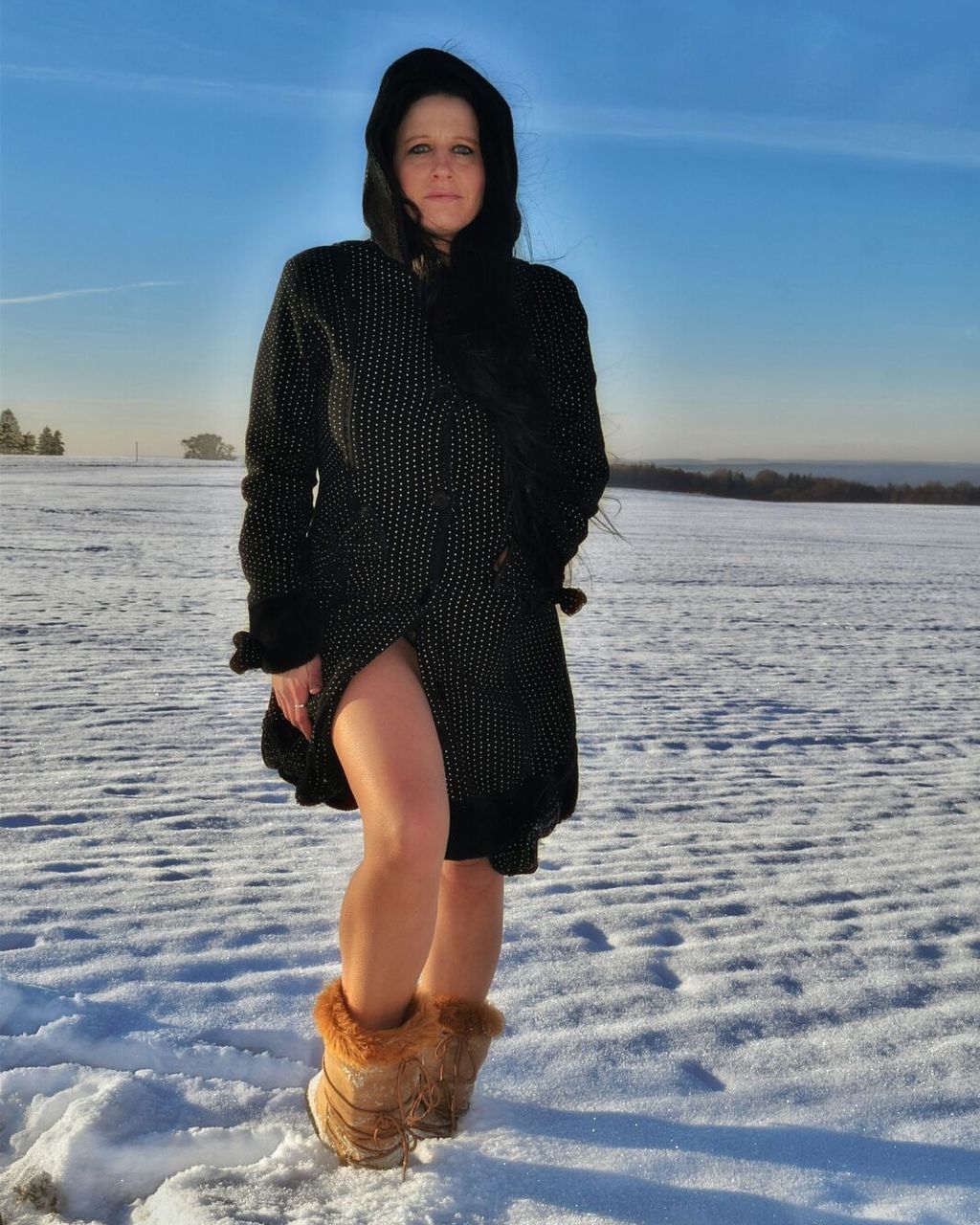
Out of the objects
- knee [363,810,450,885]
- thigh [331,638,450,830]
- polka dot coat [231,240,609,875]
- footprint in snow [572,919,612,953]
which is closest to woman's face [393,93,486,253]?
polka dot coat [231,240,609,875]

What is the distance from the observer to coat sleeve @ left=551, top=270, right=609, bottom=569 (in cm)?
249

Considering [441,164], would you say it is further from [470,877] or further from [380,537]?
[470,877]

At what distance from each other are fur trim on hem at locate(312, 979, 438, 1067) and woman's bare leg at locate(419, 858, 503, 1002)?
0.15 metres

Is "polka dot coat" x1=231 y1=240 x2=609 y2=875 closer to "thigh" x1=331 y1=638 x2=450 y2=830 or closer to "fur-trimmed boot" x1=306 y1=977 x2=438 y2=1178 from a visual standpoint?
"thigh" x1=331 y1=638 x2=450 y2=830

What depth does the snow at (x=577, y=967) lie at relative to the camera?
2.27 m

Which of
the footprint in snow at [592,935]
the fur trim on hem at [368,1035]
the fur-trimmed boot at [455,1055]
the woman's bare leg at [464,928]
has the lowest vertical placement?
the footprint in snow at [592,935]

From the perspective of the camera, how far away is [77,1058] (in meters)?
2.64

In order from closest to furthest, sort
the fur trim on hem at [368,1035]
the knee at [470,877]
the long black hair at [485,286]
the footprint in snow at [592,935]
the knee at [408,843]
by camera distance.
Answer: the knee at [408,843] → the fur trim on hem at [368,1035] → the long black hair at [485,286] → the knee at [470,877] → the footprint in snow at [592,935]

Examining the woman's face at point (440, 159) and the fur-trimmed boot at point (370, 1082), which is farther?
the woman's face at point (440, 159)

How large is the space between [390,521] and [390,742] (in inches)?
16.7

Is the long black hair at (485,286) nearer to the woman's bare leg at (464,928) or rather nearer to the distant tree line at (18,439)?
the woman's bare leg at (464,928)

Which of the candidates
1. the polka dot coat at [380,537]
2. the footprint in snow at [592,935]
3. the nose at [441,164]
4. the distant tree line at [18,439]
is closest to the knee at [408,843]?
the polka dot coat at [380,537]

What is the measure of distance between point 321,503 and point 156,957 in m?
1.45

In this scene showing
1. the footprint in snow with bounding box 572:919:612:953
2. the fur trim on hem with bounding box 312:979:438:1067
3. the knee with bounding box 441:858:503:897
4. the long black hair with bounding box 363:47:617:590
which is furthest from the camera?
the footprint in snow with bounding box 572:919:612:953
